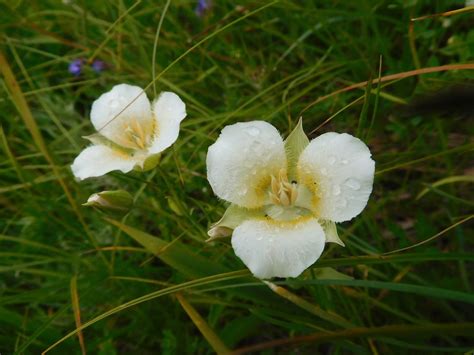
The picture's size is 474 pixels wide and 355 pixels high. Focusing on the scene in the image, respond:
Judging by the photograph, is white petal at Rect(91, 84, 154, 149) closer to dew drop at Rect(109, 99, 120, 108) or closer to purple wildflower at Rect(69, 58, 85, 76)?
dew drop at Rect(109, 99, 120, 108)

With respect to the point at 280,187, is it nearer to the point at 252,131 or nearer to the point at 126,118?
the point at 252,131

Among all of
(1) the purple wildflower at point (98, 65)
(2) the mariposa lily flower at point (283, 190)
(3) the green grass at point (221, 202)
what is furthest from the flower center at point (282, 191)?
(1) the purple wildflower at point (98, 65)

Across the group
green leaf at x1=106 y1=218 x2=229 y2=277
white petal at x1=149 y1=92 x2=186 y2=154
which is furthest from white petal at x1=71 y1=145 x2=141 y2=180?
green leaf at x1=106 y1=218 x2=229 y2=277

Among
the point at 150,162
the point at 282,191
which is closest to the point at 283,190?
the point at 282,191

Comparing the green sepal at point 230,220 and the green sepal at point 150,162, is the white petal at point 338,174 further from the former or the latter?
the green sepal at point 150,162

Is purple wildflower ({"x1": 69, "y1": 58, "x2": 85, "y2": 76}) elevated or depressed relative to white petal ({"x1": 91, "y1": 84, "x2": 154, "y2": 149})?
depressed
